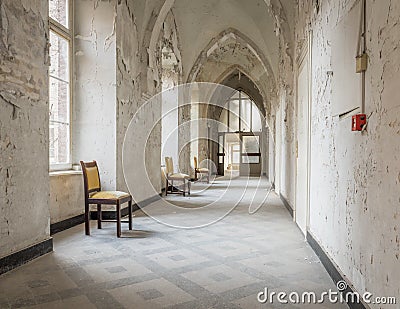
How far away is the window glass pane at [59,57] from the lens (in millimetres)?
4961

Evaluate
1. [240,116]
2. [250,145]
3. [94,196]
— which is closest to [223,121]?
[240,116]

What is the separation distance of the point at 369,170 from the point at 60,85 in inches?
172

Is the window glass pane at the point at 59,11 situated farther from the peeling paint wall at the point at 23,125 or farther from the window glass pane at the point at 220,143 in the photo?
the window glass pane at the point at 220,143

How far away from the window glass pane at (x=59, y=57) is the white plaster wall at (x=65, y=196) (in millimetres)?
1386

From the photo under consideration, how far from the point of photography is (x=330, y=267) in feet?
9.45

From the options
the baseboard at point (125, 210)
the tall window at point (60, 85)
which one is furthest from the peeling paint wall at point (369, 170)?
the tall window at point (60, 85)

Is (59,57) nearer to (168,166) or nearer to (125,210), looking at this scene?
(125,210)

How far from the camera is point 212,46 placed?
426 inches

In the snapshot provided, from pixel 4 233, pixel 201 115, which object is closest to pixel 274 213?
pixel 4 233

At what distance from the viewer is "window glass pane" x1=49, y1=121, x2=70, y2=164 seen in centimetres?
498

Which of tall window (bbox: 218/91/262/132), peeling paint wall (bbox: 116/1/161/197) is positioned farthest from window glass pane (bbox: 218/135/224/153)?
peeling paint wall (bbox: 116/1/161/197)

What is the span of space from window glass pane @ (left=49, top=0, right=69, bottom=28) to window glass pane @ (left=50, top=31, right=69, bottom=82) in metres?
0.25

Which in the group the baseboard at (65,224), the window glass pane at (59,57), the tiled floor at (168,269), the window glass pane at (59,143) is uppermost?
the window glass pane at (59,57)

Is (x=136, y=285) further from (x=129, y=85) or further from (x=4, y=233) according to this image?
(x=129, y=85)
